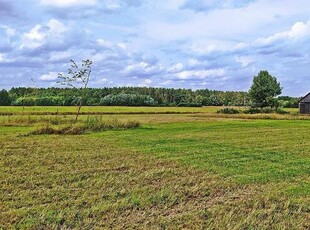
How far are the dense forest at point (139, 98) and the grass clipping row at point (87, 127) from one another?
3875 cm

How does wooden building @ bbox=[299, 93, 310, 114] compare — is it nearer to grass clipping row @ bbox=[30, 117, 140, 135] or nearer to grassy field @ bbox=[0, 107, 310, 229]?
grass clipping row @ bbox=[30, 117, 140, 135]

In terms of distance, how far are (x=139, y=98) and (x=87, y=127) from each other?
68.0 m

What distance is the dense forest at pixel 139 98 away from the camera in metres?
78.9

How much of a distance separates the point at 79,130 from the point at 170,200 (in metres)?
15.8

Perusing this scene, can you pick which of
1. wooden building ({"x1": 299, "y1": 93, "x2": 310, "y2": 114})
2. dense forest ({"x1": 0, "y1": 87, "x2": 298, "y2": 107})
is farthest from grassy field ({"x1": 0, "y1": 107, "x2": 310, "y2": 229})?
dense forest ({"x1": 0, "y1": 87, "x2": 298, "y2": 107})

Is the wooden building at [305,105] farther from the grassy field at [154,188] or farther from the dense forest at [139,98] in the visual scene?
the grassy field at [154,188]

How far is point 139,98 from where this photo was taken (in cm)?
9112

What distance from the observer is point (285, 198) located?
751cm

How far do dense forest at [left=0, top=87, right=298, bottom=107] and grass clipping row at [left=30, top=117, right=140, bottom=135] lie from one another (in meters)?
38.8

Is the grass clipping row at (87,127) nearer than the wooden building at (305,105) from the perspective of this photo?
Yes

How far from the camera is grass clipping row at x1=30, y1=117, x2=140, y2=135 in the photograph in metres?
21.4

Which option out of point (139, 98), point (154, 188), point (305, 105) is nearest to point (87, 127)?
point (154, 188)

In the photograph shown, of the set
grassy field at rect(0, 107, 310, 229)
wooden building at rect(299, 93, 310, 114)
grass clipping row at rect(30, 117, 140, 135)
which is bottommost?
grassy field at rect(0, 107, 310, 229)

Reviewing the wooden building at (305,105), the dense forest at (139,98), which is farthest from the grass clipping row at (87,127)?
the wooden building at (305,105)
